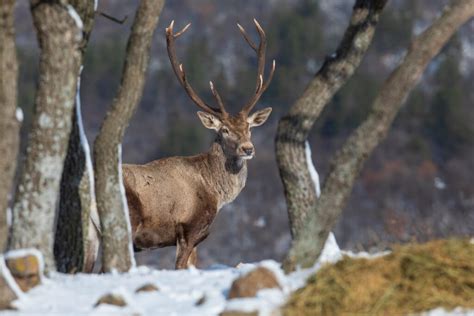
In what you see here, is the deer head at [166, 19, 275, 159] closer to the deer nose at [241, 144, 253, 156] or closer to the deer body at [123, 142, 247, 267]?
the deer nose at [241, 144, 253, 156]

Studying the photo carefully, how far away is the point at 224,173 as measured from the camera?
40.9ft

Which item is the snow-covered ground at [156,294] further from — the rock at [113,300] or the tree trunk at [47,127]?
the tree trunk at [47,127]

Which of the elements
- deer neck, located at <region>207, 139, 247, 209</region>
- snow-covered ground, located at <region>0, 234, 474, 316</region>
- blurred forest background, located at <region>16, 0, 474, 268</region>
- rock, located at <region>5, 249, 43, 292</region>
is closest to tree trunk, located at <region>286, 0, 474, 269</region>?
snow-covered ground, located at <region>0, 234, 474, 316</region>

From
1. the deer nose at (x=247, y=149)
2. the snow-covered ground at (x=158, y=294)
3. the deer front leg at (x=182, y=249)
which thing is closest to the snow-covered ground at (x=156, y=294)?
the snow-covered ground at (x=158, y=294)

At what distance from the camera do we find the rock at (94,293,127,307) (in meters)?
6.84

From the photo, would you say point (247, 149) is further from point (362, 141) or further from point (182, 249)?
point (362, 141)

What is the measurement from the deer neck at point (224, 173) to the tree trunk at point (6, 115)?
4.95m

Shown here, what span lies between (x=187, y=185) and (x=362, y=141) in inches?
177

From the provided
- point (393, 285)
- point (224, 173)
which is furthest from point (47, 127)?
point (224, 173)

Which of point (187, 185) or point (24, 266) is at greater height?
point (24, 266)

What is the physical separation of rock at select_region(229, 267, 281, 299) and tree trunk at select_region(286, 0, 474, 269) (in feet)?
2.23

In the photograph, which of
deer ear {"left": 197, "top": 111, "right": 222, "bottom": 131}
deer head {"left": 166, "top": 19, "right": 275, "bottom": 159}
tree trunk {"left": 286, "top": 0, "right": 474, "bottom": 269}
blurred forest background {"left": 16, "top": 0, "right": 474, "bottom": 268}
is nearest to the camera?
tree trunk {"left": 286, "top": 0, "right": 474, "bottom": 269}

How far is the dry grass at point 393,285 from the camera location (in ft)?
22.2

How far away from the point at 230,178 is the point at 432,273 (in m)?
5.54
